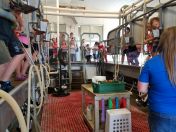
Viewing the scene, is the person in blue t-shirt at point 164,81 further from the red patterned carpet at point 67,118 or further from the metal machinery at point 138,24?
the metal machinery at point 138,24

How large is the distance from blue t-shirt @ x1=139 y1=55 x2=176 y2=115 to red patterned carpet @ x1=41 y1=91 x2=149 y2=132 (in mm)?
1749

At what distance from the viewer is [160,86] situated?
5.15 ft

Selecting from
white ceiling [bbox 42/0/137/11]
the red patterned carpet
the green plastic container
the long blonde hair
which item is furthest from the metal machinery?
white ceiling [bbox 42/0/137/11]

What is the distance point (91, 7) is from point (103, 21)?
2208mm

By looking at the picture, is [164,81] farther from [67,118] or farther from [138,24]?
[138,24]

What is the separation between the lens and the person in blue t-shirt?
1.52m

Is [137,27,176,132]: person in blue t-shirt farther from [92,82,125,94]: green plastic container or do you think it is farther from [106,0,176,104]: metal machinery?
[106,0,176,104]: metal machinery

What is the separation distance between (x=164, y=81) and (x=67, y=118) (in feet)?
8.81

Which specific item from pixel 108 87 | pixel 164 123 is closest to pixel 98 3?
Answer: pixel 108 87

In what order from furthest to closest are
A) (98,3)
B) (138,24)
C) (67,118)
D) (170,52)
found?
(98,3) < (138,24) < (67,118) < (170,52)

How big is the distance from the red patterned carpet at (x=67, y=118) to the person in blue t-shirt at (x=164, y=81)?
171cm

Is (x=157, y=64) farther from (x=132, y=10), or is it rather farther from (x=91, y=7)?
(x=91, y=7)


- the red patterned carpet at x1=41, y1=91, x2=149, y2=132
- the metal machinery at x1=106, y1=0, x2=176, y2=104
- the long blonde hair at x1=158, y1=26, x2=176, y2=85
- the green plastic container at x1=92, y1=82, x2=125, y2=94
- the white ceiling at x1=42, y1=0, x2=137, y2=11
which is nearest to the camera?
the long blonde hair at x1=158, y1=26, x2=176, y2=85

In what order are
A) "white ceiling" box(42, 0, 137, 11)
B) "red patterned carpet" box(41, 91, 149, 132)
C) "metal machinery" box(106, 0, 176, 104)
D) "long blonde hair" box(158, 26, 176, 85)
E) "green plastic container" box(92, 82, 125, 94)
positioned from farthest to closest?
1. "white ceiling" box(42, 0, 137, 11)
2. "metal machinery" box(106, 0, 176, 104)
3. "red patterned carpet" box(41, 91, 149, 132)
4. "green plastic container" box(92, 82, 125, 94)
5. "long blonde hair" box(158, 26, 176, 85)
